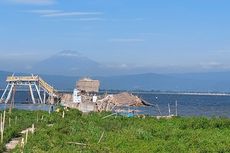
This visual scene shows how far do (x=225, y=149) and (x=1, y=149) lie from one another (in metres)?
10.6

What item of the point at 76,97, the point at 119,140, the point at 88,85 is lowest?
the point at 119,140

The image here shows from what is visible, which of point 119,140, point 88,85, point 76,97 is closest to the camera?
point 119,140

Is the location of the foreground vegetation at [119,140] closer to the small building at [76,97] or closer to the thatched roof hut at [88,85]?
the small building at [76,97]

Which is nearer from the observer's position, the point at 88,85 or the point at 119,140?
the point at 119,140

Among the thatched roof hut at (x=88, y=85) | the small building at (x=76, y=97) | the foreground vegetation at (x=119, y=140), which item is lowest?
the foreground vegetation at (x=119, y=140)

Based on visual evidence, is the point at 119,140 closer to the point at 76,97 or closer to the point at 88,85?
the point at 76,97

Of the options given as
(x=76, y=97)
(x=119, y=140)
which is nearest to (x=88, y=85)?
(x=76, y=97)

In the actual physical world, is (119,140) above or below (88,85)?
below

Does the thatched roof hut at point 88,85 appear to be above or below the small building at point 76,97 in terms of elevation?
above

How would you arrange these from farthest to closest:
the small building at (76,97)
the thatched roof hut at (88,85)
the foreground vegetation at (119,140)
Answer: the thatched roof hut at (88,85), the small building at (76,97), the foreground vegetation at (119,140)

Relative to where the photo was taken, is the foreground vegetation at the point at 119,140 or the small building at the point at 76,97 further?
the small building at the point at 76,97

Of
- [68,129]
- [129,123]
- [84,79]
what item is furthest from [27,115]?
[84,79]

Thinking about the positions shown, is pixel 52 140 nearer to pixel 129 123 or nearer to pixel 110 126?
pixel 110 126

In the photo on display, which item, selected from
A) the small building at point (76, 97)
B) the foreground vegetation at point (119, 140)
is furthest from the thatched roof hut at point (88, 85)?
the foreground vegetation at point (119, 140)
